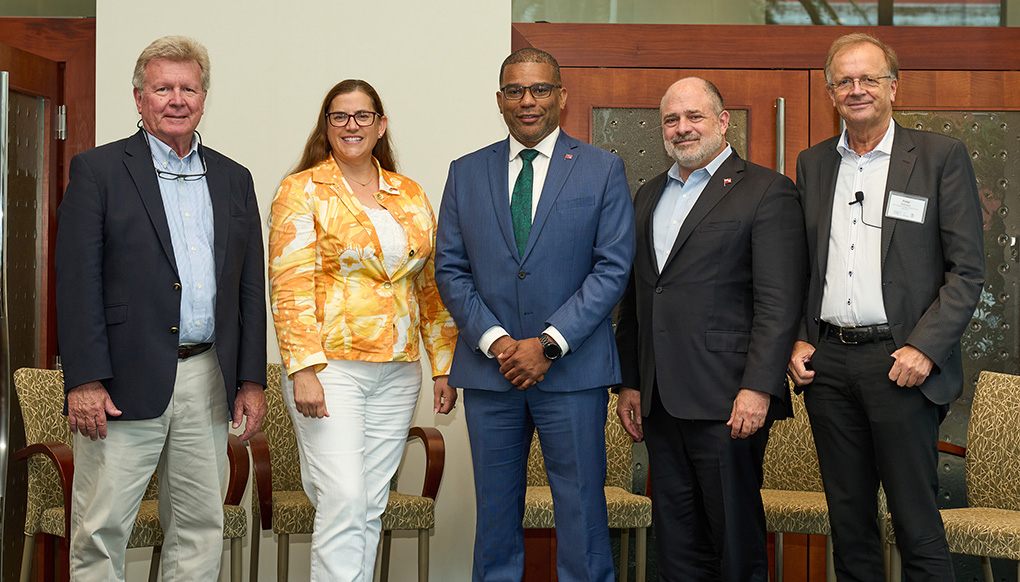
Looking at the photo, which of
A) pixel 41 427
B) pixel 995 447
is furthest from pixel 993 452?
pixel 41 427

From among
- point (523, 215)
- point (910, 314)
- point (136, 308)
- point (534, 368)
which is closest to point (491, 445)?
point (534, 368)

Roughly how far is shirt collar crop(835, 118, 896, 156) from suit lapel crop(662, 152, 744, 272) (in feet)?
1.04

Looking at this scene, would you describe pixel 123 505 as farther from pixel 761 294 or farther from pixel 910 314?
pixel 910 314

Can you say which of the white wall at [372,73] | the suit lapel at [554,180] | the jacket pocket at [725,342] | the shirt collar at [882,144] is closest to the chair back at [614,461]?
the white wall at [372,73]

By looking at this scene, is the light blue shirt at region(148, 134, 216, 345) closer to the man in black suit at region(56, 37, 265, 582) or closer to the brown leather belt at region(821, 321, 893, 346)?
the man in black suit at region(56, 37, 265, 582)

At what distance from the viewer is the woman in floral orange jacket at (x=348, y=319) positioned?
268 centimetres

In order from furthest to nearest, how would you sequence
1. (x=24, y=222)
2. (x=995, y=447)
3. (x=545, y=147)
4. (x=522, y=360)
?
(x=24, y=222) < (x=995, y=447) < (x=545, y=147) < (x=522, y=360)

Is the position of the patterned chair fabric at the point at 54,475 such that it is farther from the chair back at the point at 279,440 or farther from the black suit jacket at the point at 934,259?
the black suit jacket at the point at 934,259

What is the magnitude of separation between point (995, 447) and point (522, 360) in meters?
2.17

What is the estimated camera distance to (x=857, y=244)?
2.69 meters

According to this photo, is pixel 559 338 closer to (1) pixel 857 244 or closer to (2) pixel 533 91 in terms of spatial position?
(2) pixel 533 91

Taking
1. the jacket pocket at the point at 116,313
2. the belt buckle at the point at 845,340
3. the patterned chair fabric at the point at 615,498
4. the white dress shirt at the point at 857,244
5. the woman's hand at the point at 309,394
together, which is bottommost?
the patterned chair fabric at the point at 615,498

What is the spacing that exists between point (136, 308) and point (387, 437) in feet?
2.76

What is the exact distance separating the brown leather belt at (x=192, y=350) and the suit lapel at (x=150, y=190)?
8.7 inches
